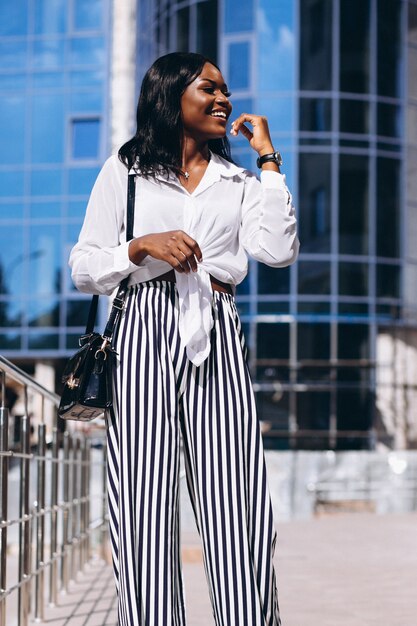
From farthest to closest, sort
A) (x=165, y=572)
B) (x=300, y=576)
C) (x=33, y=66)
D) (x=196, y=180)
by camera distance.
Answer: (x=33, y=66) < (x=300, y=576) < (x=196, y=180) < (x=165, y=572)

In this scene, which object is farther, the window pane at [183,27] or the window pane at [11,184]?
the window pane at [11,184]

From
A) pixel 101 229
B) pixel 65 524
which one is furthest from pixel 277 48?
pixel 101 229

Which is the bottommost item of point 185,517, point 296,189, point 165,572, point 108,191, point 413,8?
point 185,517

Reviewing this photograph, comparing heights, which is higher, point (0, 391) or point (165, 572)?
point (0, 391)

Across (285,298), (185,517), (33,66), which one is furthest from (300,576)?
(33,66)

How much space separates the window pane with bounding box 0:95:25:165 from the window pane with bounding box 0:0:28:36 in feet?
5.27

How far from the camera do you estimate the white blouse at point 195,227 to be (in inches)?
117

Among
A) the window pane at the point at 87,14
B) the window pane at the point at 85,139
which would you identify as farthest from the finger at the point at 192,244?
the window pane at the point at 87,14

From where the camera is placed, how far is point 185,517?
11055 mm

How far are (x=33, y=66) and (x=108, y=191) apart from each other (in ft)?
86.3

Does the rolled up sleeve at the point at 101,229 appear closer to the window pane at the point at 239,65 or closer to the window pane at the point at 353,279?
the window pane at the point at 353,279

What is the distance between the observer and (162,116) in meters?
3.11

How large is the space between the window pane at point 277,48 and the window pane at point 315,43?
0.22 meters

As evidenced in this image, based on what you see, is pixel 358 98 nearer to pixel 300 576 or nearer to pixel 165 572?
pixel 300 576
